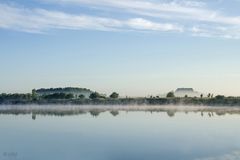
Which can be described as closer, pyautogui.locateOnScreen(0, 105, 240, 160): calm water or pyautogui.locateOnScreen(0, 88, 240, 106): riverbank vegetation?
pyautogui.locateOnScreen(0, 105, 240, 160): calm water

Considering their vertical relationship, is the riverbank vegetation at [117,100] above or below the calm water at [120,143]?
above

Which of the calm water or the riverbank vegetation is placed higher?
the riverbank vegetation

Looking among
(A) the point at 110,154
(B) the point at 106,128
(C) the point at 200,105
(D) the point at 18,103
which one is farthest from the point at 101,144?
(D) the point at 18,103

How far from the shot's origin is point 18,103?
122 meters

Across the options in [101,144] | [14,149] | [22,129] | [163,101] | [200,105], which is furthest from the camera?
[163,101]

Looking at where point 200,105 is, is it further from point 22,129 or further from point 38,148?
point 38,148

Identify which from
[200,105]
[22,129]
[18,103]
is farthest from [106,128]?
[18,103]

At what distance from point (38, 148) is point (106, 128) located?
16.6m

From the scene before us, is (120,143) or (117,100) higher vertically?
(117,100)

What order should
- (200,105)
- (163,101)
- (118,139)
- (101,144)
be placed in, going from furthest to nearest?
(163,101) → (200,105) → (118,139) → (101,144)

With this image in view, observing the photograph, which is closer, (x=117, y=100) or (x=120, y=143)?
(x=120, y=143)

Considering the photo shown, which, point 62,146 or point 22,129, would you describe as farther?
point 22,129

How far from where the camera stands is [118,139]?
3778 cm

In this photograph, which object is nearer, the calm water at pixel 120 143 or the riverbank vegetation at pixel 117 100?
the calm water at pixel 120 143
